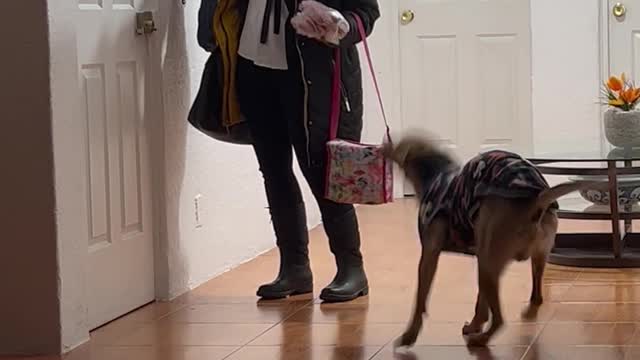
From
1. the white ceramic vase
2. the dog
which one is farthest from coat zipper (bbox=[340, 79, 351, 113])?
the white ceramic vase

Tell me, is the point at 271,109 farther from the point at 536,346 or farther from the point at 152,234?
the point at 536,346

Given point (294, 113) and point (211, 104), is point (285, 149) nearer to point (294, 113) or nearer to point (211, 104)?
point (294, 113)

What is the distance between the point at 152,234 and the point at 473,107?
3.06m

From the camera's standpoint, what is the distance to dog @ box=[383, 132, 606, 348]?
3.27 meters

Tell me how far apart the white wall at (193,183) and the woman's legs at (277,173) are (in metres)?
0.30

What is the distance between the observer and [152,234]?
173 inches

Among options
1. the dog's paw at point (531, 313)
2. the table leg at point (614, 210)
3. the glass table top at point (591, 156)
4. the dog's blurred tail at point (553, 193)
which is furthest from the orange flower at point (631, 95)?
the dog's blurred tail at point (553, 193)

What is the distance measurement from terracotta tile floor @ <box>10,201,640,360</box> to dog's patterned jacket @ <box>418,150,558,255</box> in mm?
334

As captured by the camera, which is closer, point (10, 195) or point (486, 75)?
point (10, 195)

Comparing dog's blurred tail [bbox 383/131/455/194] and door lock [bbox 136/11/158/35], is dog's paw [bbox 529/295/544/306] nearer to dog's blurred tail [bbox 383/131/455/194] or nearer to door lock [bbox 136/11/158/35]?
dog's blurred tail [bbox 383/131/455/194]

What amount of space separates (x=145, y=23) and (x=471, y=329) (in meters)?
1.53

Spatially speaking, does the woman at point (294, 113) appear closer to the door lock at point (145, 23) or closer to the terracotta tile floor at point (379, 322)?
the terracotta tile floor at point (379, 322)

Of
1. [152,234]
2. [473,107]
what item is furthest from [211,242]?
[473,107]

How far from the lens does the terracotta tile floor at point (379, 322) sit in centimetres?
355
